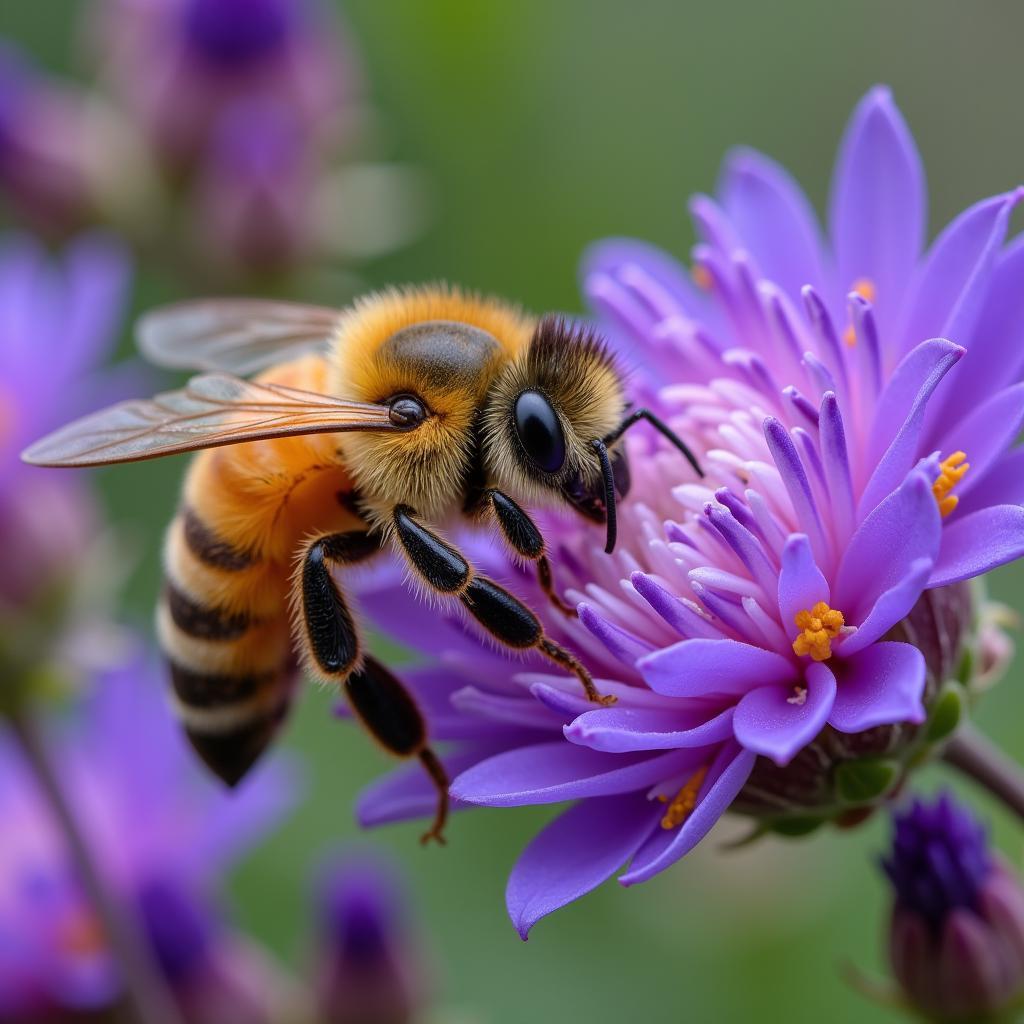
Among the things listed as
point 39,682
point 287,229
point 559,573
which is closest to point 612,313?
point 559,573

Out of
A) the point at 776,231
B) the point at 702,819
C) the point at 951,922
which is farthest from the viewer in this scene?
the point at 776,231

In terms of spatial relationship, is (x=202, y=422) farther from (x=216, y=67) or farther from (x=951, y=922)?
(x=216, y=67)

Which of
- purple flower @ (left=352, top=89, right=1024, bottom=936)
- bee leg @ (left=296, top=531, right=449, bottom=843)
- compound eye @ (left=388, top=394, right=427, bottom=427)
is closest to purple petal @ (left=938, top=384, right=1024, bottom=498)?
purple flower @ (left=352, top=89, right=1024, bottom=936)

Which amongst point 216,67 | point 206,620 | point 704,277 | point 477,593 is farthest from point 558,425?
point 216,67

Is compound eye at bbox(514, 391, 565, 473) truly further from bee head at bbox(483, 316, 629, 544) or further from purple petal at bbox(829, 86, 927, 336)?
purple petal at bbox(829, 86, 927, 336)

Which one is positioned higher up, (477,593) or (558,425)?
(558,425)

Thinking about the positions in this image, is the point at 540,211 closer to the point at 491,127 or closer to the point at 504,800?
the point at 491,127

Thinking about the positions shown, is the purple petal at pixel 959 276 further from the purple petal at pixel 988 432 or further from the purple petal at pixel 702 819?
the purple petal at pixel 702 819
